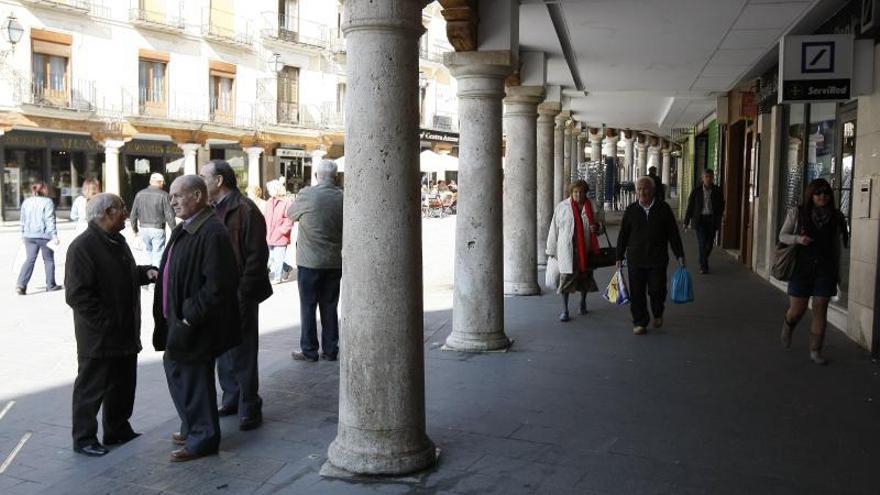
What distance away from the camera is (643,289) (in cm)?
876

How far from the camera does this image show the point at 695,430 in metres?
5.29

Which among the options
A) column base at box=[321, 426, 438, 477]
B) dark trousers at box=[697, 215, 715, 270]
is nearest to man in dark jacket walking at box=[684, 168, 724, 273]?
dark trousers at box=[697, 215, 715, 270]

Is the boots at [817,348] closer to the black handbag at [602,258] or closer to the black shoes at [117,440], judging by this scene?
the black handbag at [602,258]

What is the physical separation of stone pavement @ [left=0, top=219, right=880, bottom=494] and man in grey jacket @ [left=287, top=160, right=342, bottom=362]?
28 centimetres

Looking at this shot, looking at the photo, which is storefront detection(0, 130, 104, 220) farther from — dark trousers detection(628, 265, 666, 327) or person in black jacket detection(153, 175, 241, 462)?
person in black jacket detection(153, 175, 241, 462)

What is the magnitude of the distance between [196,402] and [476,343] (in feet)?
11.1

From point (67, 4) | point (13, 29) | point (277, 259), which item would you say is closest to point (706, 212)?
point (277, 259)

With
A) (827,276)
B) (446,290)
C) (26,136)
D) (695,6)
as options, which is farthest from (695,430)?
(26,136)

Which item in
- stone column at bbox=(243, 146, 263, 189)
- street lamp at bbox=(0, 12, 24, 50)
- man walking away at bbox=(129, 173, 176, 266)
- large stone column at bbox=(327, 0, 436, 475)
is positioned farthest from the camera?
stone column at bbox=(243, 146, 263, 189)

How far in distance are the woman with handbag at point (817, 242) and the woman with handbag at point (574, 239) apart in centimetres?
269

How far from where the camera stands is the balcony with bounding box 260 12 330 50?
37594 millimetres

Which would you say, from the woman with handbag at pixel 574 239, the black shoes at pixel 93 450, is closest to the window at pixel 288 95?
the woman with handbag at pixel 574 239

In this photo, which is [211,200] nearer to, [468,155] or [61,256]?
[468,155]

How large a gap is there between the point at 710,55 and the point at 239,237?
821cm
